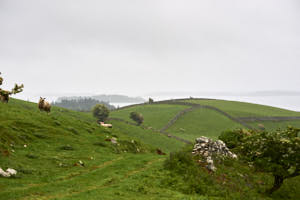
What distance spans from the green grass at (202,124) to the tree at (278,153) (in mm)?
67932

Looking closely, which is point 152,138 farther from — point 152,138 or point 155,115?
point 155,115

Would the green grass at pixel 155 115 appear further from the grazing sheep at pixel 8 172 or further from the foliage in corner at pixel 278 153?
the grazing sheep at pixel 8 172

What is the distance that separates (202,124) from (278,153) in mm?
86138


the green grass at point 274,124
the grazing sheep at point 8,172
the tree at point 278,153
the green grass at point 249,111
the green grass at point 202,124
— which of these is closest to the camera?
the grazing sheep at point 8,172

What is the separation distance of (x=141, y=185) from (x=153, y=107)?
11812cm

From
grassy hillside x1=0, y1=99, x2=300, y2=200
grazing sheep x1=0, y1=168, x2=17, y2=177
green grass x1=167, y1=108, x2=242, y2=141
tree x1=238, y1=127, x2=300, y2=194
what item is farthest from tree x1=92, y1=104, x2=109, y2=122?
tree x1=238, y1=127, x2=300, y2=194

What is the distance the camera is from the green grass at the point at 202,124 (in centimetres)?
9762

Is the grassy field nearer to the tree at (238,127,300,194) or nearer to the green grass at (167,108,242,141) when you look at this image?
the green grass at (167,108,242,141)

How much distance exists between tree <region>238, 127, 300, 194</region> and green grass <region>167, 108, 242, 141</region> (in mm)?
67932

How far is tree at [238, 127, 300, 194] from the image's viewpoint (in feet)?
70.3

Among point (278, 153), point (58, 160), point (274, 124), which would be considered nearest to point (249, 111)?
point (274, 124)

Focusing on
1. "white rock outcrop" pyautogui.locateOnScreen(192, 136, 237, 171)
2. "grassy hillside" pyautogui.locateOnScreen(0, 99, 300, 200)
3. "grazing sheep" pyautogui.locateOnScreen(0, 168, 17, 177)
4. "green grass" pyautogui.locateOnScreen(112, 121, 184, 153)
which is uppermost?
"white rock outcrop" pyautogui.locateOnScreen(192, 136, 237, 171)

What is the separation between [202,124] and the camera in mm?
107438

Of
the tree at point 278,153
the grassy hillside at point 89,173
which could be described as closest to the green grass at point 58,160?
the grassy hillside at point 89,173
